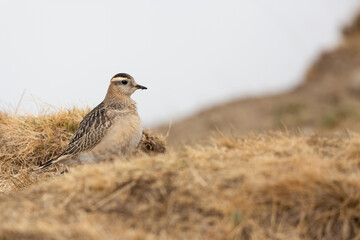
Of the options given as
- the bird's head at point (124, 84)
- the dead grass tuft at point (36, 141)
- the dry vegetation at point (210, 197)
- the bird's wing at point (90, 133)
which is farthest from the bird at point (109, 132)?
the dry vegetation at point (210, 197)

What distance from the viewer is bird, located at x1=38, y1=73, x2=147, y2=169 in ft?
23.3

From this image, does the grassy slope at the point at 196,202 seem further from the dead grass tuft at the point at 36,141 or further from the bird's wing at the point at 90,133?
the dead grass tuft at the point at 36,141

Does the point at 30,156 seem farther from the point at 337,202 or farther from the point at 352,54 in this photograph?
the point at 352,54

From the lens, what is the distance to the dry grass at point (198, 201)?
A: 15.3ft

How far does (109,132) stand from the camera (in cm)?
713

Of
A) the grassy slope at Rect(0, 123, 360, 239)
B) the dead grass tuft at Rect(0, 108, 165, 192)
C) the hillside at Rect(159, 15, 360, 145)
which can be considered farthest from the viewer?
the hillside at Rect(159, 15, 360, 145)

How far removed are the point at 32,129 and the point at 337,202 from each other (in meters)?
5.22

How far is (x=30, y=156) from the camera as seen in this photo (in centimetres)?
826

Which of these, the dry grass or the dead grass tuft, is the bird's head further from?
the dry grass

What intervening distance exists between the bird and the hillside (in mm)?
10657

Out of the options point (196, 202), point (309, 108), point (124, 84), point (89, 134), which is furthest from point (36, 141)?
point (309, 108)

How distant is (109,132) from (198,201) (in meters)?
2.54

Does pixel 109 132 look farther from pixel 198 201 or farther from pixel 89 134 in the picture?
pixel 198 201

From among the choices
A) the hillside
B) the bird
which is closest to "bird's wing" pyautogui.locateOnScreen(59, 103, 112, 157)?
the bird
